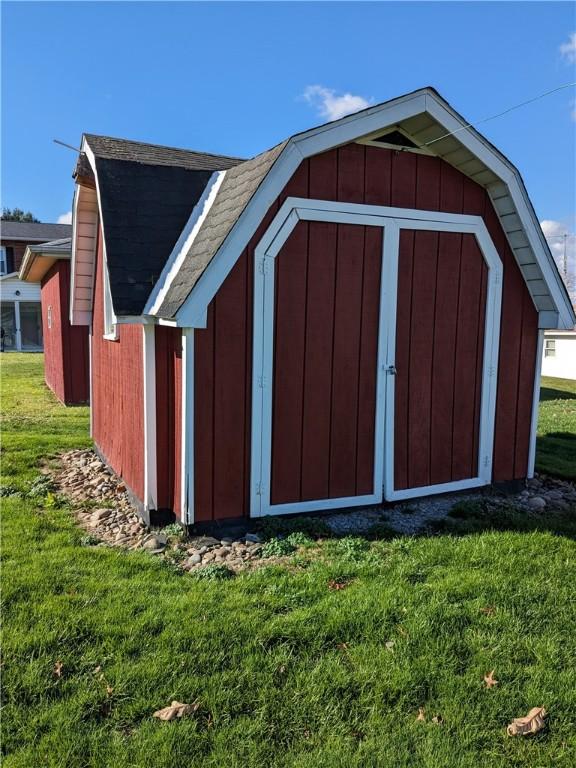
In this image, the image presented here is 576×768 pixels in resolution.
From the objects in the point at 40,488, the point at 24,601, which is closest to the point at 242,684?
the point at 24,601

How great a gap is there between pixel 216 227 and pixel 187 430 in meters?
1.71

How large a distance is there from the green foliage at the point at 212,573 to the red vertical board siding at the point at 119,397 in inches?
55.1

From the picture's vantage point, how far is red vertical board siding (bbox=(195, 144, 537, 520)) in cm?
471

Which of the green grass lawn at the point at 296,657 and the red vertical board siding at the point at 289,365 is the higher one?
the red vertical board siding at the point at 289,365

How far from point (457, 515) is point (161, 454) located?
2.79 m

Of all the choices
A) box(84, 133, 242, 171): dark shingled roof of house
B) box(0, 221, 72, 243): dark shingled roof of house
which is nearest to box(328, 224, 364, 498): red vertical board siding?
box(84, 133, 242, 171): dark shingled roof of house

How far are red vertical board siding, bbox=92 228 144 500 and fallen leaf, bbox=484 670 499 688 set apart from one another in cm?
332

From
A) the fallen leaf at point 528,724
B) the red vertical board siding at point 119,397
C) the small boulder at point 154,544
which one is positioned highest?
the red vertical board siding at point 119,397

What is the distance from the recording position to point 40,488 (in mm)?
6012

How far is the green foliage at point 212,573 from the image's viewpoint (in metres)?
3.95

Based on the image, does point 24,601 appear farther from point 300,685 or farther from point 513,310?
point 513,310

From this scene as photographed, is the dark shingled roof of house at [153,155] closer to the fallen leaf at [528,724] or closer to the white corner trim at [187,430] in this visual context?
the white corner trim at [187,430]

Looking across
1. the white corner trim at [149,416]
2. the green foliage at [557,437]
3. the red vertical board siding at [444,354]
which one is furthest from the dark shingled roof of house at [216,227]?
the green foliage at [557,437]

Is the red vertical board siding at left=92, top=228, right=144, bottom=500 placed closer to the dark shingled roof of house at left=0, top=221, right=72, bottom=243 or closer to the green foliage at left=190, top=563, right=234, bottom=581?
the green foliage at left=190, top=563, right=234, bottom=581
